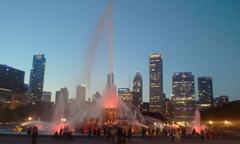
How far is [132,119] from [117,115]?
3.91m

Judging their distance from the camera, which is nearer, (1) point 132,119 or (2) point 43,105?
(1) point 132,119

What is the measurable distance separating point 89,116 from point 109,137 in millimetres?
23357

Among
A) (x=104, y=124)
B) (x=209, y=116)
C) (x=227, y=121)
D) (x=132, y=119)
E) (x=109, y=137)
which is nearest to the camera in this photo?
(x=109, y=137)

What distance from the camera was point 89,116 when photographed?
64.5 metres

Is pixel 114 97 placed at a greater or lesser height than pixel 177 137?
greater

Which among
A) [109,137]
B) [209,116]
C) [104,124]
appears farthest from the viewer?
[209,116]

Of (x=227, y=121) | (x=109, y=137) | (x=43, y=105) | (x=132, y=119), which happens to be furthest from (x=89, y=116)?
(x=43, y=105)

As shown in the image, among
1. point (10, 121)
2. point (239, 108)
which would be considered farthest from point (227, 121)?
point (10, 121)

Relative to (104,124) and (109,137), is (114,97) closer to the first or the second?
(104,124)

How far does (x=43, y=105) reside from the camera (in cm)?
18112

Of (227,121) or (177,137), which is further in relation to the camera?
(227,121)

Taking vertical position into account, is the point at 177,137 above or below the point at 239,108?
below

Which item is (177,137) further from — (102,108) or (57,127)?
(57,127)

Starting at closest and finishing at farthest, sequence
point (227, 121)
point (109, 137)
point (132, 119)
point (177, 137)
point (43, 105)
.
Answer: point (109, 137) < point (177, 137) < point (132, 119) < point (227, 121) < point (43, 105)
